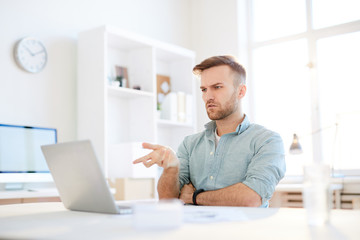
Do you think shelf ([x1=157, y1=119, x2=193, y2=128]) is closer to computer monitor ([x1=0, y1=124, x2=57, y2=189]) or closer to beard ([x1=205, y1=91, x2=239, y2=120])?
computer monitor ([x1=0, y1=124, x2=57, y2=189])

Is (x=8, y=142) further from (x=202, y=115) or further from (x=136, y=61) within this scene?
(x=202, y=115)

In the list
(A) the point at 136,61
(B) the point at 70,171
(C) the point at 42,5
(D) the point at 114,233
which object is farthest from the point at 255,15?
(D) the point at 114,233

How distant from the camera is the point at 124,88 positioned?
3598mm

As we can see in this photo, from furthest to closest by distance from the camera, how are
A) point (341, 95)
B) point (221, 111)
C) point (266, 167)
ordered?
point (341, 95), point (221, 111), point (266, 167)

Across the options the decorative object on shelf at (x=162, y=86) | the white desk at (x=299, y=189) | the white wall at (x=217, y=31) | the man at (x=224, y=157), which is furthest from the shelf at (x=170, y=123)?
the man at (x=224, y=157)

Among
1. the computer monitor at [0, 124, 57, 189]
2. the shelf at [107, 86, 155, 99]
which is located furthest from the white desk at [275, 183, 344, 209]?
the computer monitor at [0, 124, 57, 189]

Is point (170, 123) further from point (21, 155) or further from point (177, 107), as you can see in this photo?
point (21, 155)

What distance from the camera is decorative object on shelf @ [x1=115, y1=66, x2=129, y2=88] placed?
372 centimetres

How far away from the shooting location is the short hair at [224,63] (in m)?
1.98

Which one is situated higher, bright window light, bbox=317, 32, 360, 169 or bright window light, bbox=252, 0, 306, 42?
bright window light, bbox=252, 0, 306, 42

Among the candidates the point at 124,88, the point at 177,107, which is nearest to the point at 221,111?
the point at 124,88

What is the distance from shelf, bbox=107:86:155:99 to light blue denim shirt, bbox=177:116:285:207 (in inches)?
65.0

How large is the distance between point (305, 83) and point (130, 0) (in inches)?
75.7

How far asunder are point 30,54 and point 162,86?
1.45 metres
